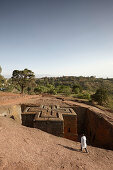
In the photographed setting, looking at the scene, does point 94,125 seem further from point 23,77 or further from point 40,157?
point 23,77

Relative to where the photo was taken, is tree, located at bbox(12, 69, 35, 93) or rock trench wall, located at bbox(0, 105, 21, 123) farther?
tree, located at bbox(12, 69, 35, 93)

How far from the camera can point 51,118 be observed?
7906mm

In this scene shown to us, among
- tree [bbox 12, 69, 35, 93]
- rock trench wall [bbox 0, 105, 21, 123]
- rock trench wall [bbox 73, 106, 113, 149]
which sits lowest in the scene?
rock trench wall [bbox 73, 106, 113, 149]

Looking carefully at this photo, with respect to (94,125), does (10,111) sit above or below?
above

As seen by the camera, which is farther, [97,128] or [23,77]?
[23,77]

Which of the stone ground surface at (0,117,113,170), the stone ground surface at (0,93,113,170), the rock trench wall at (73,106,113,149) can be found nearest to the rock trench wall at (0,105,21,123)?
the stone ground surface at (0,93,113,170)

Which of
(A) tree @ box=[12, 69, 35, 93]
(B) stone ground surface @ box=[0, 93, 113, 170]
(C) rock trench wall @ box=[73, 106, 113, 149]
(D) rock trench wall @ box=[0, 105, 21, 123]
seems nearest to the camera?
(B) stone ground surface @ box=[0, 93, 113, 170]

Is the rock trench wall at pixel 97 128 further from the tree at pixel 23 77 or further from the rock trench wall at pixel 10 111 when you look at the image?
the tree at pixel 23 77

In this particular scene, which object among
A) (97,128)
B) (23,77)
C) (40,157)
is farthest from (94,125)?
(23,77)

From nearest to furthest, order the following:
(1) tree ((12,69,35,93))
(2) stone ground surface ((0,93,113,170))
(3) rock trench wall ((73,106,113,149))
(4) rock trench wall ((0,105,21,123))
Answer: (2) stone ground surface ((0,93,113,170))
(3) rock trench wall ((73,106,113,149))
(4) rock trench wall ((0,105,21,123))
(1) tree ((12,69,35,93))

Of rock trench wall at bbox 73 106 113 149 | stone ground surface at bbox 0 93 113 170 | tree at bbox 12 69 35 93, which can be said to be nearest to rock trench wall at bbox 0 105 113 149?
rock trench wall at bbox 73 106 113 149

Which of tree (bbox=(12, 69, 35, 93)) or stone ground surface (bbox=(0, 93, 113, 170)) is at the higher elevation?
tree (bbox=(12, 69, 35, 93))

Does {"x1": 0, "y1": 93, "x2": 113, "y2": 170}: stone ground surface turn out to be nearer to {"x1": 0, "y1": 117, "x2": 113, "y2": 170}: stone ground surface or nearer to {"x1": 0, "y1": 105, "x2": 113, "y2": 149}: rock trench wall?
{"x1": 0, "y1": 117, "x2": 113, "y2": 170}: stone ground surface

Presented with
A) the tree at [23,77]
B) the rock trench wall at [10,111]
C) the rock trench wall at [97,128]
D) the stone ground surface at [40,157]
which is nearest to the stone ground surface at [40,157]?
the stone ground surface at [40,157]
